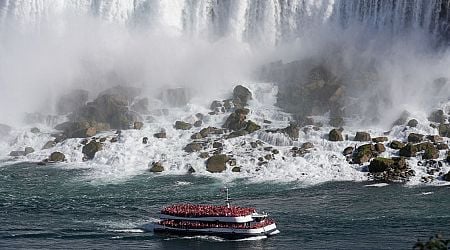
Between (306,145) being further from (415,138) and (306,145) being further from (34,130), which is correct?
(34,130)

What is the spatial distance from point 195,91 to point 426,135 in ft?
77.4

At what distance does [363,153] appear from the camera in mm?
59875

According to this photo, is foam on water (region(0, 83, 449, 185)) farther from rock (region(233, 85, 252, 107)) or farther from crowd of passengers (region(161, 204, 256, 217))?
crowd of passengers (region(161, 204, 256, 217))

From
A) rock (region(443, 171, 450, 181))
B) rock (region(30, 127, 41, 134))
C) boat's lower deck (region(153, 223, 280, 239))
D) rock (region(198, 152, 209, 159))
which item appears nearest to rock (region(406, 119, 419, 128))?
rock (region(443, 171, 450, 181))

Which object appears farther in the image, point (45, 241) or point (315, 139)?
point (315, 139)

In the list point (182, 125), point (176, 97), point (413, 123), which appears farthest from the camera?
point (176, 97)

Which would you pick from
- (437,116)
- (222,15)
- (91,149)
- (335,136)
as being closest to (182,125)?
(91,149)

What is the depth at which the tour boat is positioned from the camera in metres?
43.9

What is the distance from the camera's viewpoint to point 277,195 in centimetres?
5306

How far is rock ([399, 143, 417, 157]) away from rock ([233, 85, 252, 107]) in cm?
1796

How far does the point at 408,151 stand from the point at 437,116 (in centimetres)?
781

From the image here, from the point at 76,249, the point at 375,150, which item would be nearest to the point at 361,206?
the point at 375,150

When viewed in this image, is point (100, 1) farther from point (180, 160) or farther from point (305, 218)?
point (305, 218)

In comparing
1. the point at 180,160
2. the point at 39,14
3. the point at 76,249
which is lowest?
the point at 76,249
